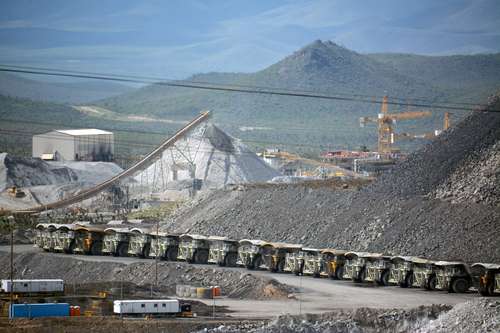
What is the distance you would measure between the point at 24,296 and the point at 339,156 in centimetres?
11131

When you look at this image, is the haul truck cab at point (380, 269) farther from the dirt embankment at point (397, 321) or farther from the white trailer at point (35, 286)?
the white trailer at point (35, 286)

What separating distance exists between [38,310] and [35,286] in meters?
6.53

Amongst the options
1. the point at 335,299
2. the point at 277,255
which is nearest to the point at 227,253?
the point at 277,255

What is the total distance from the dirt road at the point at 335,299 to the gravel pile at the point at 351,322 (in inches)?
77.1

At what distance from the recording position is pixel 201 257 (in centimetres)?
6562

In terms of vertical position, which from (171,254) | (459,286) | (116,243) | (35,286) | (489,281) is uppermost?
(116,243)

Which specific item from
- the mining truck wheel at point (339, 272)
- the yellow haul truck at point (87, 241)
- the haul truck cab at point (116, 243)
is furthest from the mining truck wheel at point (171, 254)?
the mining truck wheel at point (339, 272)

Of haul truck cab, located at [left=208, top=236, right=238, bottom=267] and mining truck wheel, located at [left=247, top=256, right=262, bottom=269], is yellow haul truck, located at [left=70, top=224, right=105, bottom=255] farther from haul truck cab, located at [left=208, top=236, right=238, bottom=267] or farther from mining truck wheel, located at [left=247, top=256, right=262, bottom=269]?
mining truck wheel, located at [left=247, top=256, right=262, bottom=269]

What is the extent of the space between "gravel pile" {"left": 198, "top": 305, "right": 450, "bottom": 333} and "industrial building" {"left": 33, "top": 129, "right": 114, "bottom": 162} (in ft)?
321

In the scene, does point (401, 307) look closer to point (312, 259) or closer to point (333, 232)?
point (312, 259)


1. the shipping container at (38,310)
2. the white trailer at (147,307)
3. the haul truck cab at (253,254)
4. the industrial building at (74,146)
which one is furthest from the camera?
the industrial building at (74,146)

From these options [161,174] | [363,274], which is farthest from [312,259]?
[161,174]

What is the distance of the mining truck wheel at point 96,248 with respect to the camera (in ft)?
232

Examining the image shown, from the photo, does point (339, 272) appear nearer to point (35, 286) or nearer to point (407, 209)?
point (407, 209)
